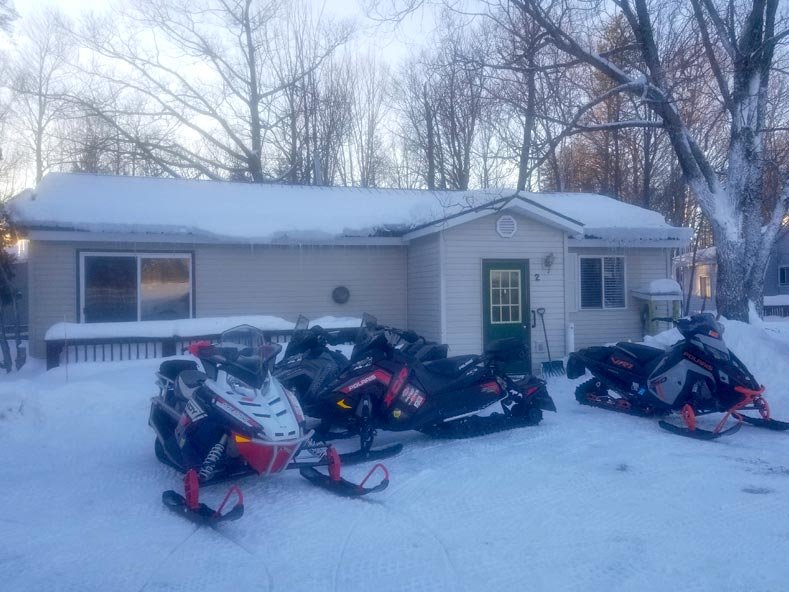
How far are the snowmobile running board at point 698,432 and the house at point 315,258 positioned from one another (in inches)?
199

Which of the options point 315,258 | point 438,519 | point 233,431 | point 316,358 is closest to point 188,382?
point 233,431

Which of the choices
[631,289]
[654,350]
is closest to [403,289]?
[631,289]

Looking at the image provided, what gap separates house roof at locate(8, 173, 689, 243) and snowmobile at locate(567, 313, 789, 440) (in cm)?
387

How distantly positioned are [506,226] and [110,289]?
22.2 ft

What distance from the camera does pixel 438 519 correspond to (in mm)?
4812

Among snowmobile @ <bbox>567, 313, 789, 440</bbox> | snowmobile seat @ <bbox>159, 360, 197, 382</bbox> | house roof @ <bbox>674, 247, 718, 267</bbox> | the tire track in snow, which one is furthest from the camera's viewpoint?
house roof @ <bbox>674, 247, 718, 267</bbox>

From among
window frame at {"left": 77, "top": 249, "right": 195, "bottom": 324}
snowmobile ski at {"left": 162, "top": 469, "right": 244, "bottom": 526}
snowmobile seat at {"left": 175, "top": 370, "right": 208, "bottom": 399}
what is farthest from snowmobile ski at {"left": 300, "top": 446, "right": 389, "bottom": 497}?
window frame at {"left": 77, "top": 249, "right": 195, "bottom": 324}

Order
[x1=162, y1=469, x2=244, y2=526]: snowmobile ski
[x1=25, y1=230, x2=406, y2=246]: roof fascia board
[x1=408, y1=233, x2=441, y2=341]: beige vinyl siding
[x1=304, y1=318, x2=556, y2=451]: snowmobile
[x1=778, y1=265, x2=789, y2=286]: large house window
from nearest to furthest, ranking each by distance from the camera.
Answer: [x1=162, y1=469, x2=244, y2=526]: snowmobile ski, [x1=304, y1=318, x2=556, y2=451]: snowmobile, [x1=25, y1=230, x2=406, y2=246]: roof fascia board, [x1=408, y1=233, x2=441, y2=341]: beige vinyl siding, [x1=778, y1=265, x2=789, y2=286]: large house window

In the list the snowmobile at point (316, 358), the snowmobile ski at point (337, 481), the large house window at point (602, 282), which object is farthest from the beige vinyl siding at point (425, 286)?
the snowmobile ski at point (337, 481)

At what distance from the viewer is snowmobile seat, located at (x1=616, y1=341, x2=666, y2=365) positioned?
8.15 m

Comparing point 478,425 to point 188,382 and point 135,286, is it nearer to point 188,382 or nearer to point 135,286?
point 188,382

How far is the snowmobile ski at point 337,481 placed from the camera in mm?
5352

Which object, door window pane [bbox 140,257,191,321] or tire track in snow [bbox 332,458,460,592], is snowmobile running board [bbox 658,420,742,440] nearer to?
tire track in snow [bbox 332,458,460,592]

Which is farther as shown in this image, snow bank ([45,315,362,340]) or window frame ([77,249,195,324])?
window frame ([77,249,195,324])
